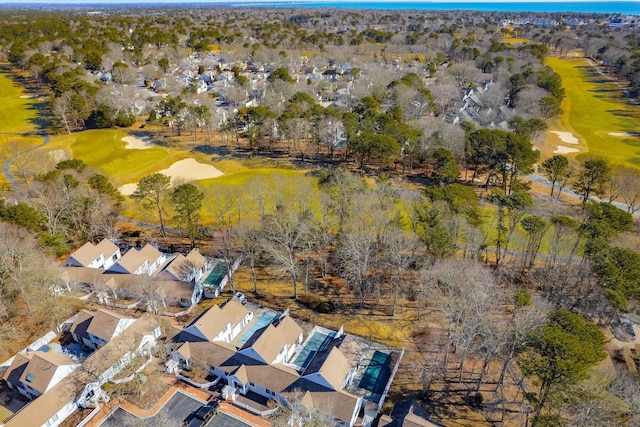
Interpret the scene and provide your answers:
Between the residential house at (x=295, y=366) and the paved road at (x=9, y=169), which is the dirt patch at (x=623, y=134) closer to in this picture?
the residential house at (x=295, y=366)

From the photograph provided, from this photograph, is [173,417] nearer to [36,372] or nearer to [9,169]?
[36,372]

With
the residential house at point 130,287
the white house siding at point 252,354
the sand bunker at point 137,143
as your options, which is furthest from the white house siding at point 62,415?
the sand bunker at point 137,143

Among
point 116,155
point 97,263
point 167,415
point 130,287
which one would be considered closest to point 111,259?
point 97,263

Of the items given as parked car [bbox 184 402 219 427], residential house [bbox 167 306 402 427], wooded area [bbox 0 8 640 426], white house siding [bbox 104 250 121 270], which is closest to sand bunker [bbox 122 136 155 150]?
wooded area [bbox 0 8 640 426]

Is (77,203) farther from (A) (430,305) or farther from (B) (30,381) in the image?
(A) (430,305)

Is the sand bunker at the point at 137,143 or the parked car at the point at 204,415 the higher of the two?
the sand bunker at the point at 137,143

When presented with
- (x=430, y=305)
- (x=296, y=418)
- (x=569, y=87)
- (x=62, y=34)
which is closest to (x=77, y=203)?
(x=296, y=418)

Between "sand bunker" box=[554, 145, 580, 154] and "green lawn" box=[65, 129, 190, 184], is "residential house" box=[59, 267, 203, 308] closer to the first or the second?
"green lawn" box=[65, 129, 190, 184]
